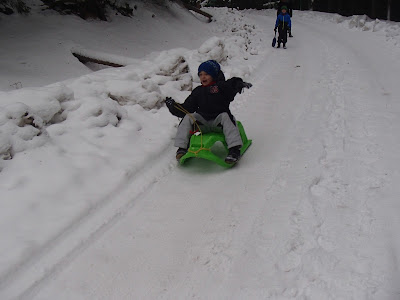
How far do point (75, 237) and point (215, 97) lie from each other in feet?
7.63

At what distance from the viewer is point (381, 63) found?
340 inches

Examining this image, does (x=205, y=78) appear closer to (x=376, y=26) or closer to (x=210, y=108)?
(x=210, y=108)

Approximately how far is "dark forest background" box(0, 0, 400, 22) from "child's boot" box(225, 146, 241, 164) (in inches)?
270

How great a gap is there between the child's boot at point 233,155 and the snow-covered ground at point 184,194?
0.46ft

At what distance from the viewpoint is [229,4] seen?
30391mm

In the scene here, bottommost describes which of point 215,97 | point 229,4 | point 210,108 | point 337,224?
point 337,224

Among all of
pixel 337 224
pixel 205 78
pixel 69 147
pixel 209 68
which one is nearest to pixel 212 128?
pixel 205 78

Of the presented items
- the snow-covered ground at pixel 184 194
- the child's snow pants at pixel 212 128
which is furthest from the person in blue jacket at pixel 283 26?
the child's snow pants at pixel 212 128

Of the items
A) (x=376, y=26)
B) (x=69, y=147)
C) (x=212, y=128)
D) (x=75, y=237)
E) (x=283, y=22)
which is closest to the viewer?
Answer: (x=75, y=237)

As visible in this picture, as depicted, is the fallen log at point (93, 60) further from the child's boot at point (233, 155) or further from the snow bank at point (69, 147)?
the child's boot at point (233, 155)

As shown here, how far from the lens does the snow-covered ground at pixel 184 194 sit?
2.56 m

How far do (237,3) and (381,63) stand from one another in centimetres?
2590

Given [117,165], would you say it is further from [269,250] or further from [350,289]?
[350,289]

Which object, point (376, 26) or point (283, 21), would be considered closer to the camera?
point (283, 21)
